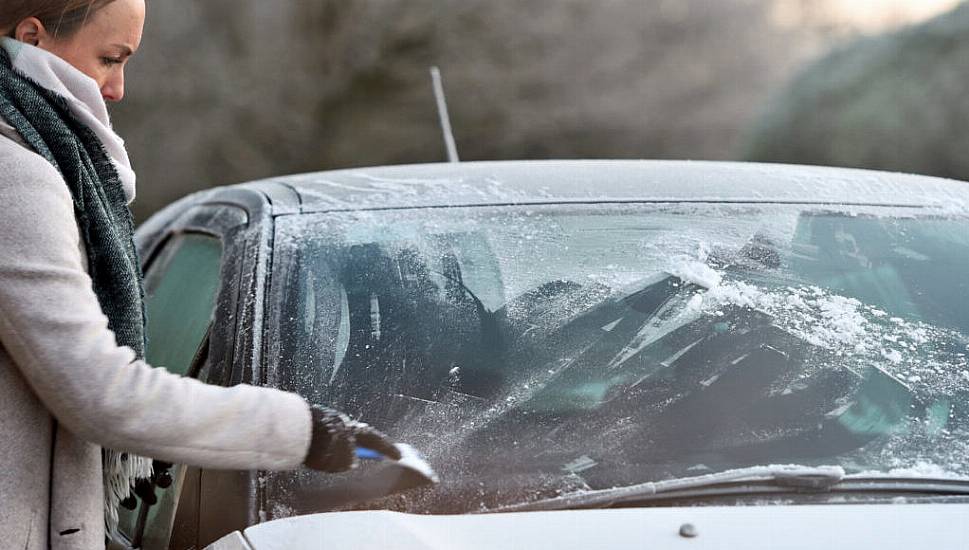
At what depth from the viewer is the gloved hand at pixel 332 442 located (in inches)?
55.7

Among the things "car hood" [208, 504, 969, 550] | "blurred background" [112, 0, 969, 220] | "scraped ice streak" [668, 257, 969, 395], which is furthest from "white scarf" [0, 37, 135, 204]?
"blurred background" [112, 0, 969, 220]

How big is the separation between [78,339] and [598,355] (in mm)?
751

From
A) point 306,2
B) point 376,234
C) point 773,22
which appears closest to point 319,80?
point 306,2

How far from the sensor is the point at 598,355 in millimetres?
1776

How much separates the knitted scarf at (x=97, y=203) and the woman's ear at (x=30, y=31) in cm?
3

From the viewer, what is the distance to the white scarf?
1.42m

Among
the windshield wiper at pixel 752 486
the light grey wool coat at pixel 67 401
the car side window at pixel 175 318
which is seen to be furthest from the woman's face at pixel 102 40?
the windshield wiper at pixel 752 486

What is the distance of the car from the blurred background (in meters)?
7.89

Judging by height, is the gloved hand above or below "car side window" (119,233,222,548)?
above

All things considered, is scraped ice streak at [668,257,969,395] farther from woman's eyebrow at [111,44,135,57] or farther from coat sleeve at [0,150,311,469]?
woman's eyebrow at [111,44,135,57]

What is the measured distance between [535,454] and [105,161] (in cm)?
65

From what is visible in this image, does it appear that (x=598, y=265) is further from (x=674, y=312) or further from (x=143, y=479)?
(x=143, y=479)

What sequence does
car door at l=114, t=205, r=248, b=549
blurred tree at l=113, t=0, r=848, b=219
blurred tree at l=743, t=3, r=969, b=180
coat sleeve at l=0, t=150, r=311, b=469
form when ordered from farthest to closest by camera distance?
1. blurred tree at l=113, t=0, r=848, b=219
2. blurred tree at l=743, t=3, r=969, b=180
3. car door at l=114, t=205, r=248, b=549
4. coat sleeve at l=0, t=150, r=311, b=469

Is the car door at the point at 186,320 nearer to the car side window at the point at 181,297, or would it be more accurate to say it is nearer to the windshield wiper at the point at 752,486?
the car side window at the point at 181,297
